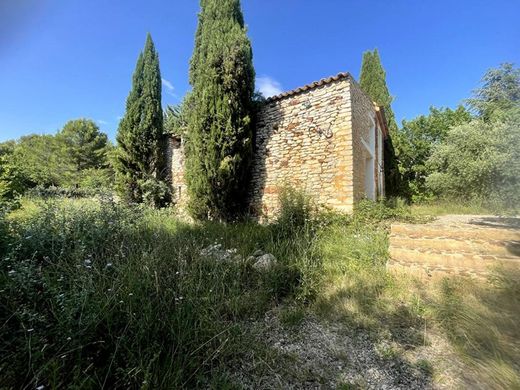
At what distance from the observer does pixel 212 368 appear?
1.98 meters

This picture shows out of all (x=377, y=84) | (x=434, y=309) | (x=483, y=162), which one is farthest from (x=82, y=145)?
(x=434, y=309)

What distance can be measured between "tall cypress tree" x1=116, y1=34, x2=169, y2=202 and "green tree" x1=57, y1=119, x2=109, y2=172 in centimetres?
1755

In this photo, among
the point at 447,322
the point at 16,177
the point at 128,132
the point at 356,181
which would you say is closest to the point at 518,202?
the point at 356,181

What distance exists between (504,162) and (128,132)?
10.1 metres

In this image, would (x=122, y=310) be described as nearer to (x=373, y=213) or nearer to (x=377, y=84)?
(x=373, y=213)

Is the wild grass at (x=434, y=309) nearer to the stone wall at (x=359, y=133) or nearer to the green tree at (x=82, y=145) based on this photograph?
the stone wall at (x=359, y=133)

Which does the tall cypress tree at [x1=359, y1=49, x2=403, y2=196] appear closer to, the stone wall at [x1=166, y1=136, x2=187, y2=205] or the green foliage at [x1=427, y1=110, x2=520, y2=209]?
the green foliage at [x1=427, y1=110, x2=520, y2=209]

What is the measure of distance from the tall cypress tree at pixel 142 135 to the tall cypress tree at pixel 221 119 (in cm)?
244

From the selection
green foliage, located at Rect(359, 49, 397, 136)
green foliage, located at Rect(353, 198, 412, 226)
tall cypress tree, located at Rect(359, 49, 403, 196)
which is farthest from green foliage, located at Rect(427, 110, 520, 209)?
green foliage, located at Rect(359, 49, 397, 136)

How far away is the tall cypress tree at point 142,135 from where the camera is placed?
9.16m

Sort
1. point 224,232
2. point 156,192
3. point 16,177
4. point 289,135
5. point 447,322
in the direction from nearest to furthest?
point 447,322 → point 224,232 → point 289,135 → point 16,177 → point 156,192

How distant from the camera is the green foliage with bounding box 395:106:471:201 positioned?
1227 cm

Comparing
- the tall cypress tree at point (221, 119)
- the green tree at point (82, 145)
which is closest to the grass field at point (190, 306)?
the tall cypress tree at point (221, 119)

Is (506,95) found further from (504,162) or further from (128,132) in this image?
(128,132)
